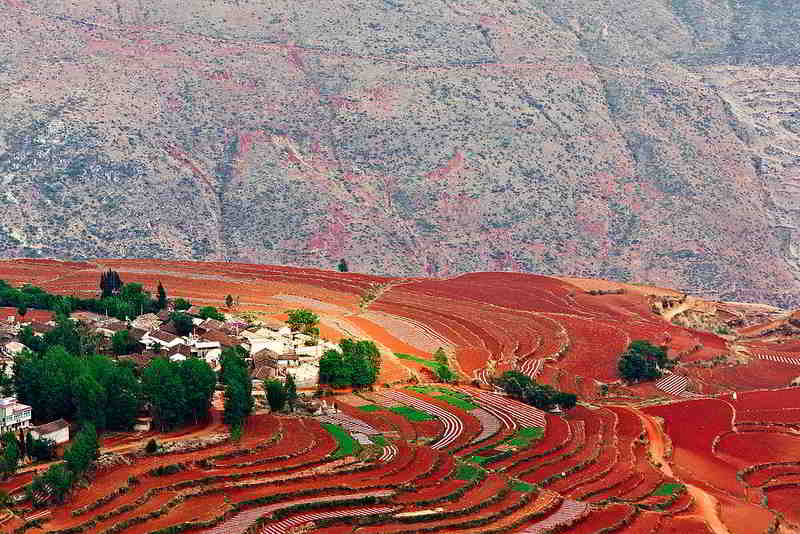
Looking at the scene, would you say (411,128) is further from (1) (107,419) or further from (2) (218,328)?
(1) (107,419)

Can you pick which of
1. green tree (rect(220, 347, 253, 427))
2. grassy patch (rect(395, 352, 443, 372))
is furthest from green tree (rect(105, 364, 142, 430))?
grassy patch (rect(395, 352, 443, 372))

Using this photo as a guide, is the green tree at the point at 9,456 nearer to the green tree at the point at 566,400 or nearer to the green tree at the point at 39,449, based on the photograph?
the green tree at the point at 39,449

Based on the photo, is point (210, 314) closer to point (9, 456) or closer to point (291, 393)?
point (291, 393)

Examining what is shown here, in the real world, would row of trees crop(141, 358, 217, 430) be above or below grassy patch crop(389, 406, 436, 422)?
above

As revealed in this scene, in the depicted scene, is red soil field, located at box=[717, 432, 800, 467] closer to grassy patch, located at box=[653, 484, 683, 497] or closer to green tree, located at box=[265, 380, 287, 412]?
grassy patch, located at box=[653, 484, 683, 497]

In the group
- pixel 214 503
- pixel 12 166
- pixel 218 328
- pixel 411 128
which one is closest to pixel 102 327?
pixel 218 328

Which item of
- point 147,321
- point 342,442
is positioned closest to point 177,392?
point 342,442
